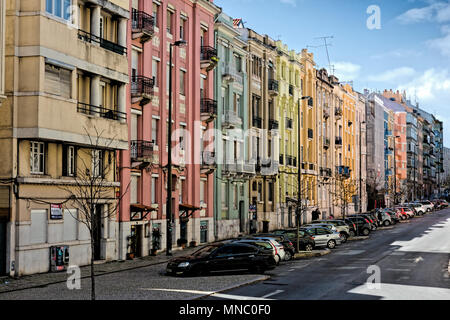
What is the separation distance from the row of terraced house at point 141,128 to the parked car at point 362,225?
8008 mm

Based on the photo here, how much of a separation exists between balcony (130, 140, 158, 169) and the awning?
99.5 inches

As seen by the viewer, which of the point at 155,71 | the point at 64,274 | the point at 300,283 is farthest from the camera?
the point at 155,71

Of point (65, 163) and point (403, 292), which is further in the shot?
point (65, 163)

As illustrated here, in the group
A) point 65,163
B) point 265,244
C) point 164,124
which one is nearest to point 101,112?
point 65,163

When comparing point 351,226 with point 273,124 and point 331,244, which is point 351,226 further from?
point 273,124

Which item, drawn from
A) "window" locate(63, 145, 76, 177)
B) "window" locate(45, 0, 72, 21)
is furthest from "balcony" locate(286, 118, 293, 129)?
"window" locate(45, 0, 72, 21)

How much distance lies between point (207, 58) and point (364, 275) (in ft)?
80.6

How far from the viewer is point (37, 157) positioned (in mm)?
29781

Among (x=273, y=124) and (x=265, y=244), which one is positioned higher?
(x=273, y=124)

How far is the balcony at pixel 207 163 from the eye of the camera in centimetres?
4705

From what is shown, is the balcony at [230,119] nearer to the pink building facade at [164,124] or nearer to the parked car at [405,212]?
the pink building facade at [164,124]
